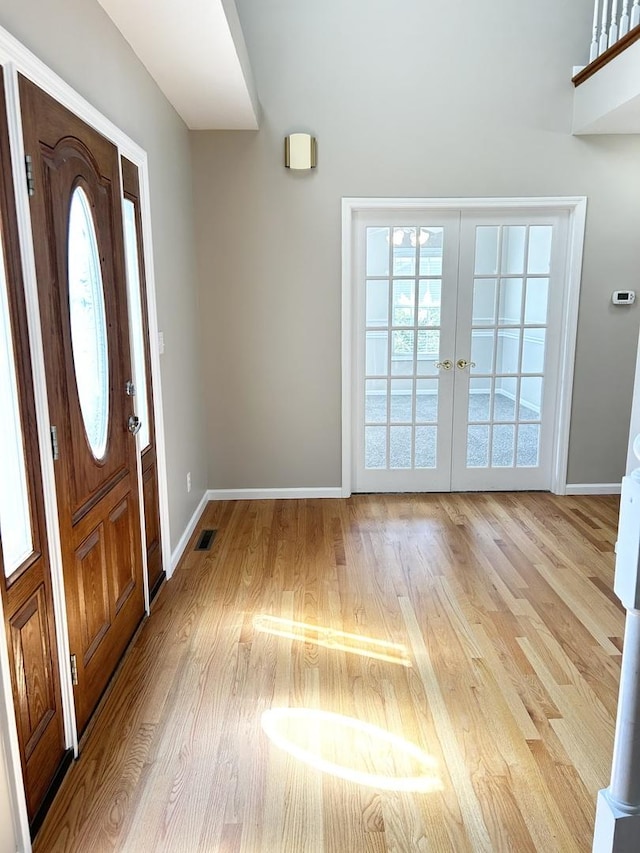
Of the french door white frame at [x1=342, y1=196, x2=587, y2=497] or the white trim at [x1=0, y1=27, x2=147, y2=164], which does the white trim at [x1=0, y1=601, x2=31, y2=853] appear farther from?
the french door white frame at [x1=342, y1=196, x2=587, y2=497]

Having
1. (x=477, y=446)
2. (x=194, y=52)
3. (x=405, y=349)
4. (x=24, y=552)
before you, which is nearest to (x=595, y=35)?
(x=405, y=349)

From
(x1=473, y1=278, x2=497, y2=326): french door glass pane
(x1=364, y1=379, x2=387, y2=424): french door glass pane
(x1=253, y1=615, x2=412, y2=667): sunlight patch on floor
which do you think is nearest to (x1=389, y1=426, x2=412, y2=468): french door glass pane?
(x1=364, y1=379, x2=387, y2=424): french door glass pane

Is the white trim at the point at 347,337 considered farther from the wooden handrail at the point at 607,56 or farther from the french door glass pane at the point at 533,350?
the wooden handrail at the point at 607,56

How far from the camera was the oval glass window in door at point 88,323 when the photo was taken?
2.12 m

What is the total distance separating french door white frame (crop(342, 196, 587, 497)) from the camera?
13.9 feet

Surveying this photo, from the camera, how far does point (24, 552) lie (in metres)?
1.76

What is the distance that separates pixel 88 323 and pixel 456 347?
116 inches

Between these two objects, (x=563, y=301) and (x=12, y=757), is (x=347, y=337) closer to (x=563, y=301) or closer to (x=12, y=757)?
(x=563, y=301)

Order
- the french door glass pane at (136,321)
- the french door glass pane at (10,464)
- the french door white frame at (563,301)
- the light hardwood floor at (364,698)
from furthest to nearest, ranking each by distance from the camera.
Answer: the french door white frame at (563,301)
the french door glass pane at (136,321)
the light hardwood floor at (364,698)
the french door glass pane at (10,464)

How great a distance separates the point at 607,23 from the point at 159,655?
15.4 ft

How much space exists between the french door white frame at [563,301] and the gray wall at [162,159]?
1058 mm

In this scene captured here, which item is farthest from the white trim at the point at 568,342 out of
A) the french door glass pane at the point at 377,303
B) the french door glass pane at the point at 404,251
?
the french door glass pane at the point at 377,303

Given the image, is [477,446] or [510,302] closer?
[510,302]

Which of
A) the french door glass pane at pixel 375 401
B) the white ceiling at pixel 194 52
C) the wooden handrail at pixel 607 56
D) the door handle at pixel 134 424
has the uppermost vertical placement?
the wooden handrail at pixel 607 56
